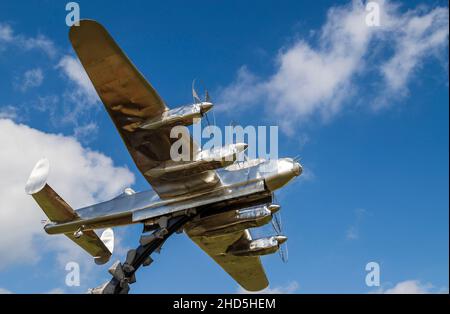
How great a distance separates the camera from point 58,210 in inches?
1081

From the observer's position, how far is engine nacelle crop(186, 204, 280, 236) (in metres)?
27.3

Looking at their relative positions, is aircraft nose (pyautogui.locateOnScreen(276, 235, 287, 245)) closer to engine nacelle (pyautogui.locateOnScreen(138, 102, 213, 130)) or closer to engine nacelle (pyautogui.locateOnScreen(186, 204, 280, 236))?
engine nacelle (pyautogui.locateOnScreen(186, 204, 280, 236))

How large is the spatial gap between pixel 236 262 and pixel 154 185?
10.5 meters

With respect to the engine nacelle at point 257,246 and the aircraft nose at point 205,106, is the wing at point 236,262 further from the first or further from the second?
the aircraft nose at point 205,106

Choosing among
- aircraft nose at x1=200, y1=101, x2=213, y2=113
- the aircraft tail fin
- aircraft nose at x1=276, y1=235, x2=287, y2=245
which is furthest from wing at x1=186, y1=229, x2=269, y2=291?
aircraft nose at x1=200, y1=101, x2=213, y2=113

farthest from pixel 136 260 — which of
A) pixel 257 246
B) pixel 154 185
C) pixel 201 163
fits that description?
pixel 257 246

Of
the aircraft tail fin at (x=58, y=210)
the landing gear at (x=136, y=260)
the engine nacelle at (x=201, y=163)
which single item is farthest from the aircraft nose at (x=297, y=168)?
the aircraft tail fin at (x=58, y=210)

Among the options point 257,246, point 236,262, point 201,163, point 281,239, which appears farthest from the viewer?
point 236,262

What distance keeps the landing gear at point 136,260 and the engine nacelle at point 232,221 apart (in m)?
1.71

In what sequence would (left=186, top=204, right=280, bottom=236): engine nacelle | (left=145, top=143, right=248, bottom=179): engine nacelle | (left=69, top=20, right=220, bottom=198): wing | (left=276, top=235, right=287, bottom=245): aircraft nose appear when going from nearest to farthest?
(left=69, top=20, right=220, bottom=198): wing
(left=145, top=143, right=248, bottom=179): engine nacelle
(left=186, top=204, right=280, bottom=236): engine nacelle
(left=276, top=235, right=287, bottom=245): aircraft nose

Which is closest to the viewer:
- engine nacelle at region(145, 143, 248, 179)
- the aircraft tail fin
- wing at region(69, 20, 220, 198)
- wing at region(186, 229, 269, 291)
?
wing at region(69, 20, 220, 198)

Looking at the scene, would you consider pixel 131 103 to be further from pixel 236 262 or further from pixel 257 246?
pixel 236 262

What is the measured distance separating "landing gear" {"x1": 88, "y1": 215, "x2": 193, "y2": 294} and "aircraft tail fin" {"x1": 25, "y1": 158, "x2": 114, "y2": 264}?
176 inches
